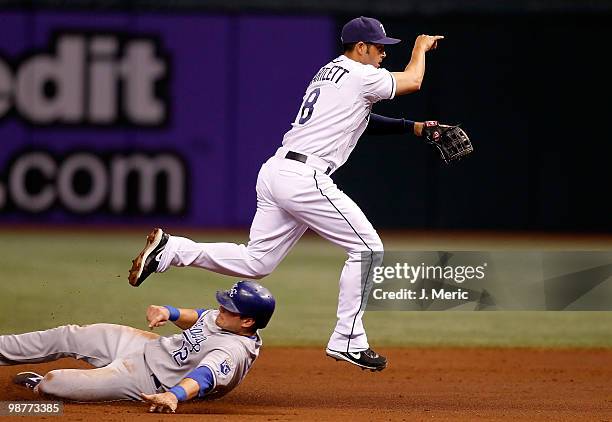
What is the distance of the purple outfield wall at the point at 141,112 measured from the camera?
56.1 feet

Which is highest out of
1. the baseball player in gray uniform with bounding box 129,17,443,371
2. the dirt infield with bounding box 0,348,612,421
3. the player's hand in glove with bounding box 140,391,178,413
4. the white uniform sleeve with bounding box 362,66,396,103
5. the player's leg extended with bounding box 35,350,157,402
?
the white uniform sleeve with bounding box 362,66,396,103

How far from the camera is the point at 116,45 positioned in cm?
1731

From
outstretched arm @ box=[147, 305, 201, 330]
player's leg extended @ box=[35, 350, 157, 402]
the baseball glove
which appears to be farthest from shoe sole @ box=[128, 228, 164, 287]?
the baseball glove

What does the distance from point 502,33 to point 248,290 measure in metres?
13.1

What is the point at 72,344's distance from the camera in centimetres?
603

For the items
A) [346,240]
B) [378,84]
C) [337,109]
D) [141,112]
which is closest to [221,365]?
[346,240]

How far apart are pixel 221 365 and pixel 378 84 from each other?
6.41ft

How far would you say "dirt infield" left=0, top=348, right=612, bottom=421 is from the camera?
5961 millimetres

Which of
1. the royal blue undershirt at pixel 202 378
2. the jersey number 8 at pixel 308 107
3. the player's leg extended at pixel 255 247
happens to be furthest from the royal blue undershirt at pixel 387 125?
the royal blue undershirt at pixel 202 378

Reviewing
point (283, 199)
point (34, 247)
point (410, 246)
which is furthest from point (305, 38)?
point (283, 199)

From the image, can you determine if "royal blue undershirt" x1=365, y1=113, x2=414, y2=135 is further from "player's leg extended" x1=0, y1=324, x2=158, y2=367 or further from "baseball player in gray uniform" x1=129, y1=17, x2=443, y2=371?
"player's leg extended" x1=0, y1=324, x2=158, y2=367

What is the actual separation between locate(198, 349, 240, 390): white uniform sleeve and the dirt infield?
19 centimetres

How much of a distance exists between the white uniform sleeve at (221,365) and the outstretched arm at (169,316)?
0.36 metres

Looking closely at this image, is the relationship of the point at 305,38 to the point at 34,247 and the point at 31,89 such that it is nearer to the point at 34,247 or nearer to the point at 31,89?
the point at 31,89
